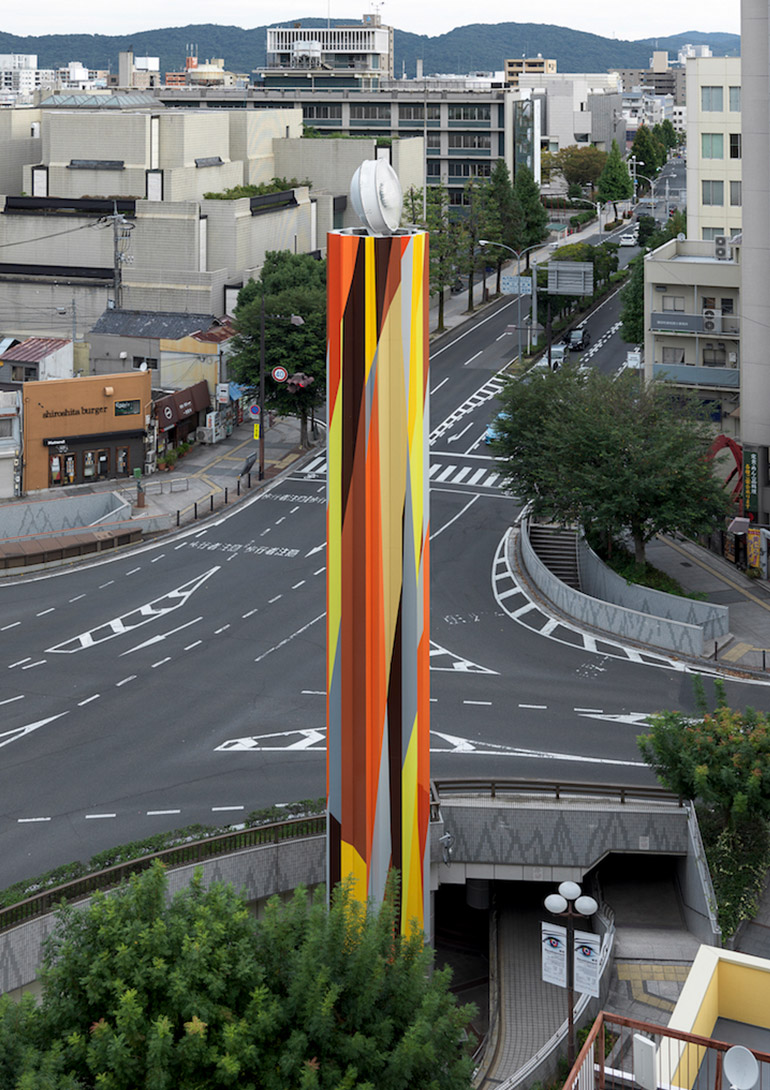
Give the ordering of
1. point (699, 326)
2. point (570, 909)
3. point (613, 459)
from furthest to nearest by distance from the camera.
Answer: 1. point (699, 326)
2. point (613, 459)
3. point (570, 909)

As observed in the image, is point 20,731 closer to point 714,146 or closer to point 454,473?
point 454,473

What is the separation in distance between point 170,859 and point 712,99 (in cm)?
6604

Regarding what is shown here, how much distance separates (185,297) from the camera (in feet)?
332

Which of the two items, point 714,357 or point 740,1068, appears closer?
point 740,1068

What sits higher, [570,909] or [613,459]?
[613,459]

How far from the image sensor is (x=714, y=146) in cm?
8769

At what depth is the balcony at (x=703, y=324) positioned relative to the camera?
7869cm

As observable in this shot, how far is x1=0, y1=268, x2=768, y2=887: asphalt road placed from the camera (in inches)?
1695

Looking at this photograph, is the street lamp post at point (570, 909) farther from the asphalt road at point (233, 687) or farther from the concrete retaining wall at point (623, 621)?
the concrete retaining wall at point (623, 621)

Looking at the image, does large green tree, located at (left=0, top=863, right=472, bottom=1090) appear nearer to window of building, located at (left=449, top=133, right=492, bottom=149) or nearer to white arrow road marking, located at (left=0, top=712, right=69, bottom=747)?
white arrow road marking, located at (left=0, top=712, right=69, bottom=747)

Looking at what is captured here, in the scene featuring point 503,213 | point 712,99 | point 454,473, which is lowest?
point 454,473

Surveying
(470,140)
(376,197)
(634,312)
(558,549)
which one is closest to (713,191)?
(634,312)

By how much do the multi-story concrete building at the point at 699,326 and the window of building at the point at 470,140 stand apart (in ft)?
269

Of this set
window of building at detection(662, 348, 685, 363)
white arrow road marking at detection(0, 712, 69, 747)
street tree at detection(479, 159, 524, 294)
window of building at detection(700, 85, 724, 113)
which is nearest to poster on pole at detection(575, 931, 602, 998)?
white arrow road marking at detection(0, 712, 69, 747)
